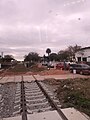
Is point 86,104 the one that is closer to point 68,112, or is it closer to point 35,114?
point 68,112

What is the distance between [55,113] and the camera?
920 centimetres

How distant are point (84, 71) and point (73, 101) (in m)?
27.2

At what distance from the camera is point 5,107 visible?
36.8 feet

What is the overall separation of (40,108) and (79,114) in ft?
7.36

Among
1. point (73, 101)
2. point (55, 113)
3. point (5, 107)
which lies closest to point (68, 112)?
point (55, 113)

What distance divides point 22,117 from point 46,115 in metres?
0.89

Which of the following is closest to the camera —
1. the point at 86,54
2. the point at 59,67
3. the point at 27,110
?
the point at 27,110

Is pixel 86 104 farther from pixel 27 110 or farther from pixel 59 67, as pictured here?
pixel 59 67

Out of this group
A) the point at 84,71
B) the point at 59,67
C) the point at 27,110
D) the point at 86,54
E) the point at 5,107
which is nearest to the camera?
the point at 27,110

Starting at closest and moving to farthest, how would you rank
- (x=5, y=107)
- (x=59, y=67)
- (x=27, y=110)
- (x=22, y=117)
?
(x=22, y=117), (x=27, y=110), (x=5, y=107), (x=59, y=67)

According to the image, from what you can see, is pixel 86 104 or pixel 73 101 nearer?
pixel 86 104

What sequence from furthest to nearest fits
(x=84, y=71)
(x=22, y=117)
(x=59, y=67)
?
(x=59, y=67)
(x=84, y=71)
(x=22, y=117)

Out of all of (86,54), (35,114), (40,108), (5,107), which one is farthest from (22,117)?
(86,54)

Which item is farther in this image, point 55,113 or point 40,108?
point 40,108
